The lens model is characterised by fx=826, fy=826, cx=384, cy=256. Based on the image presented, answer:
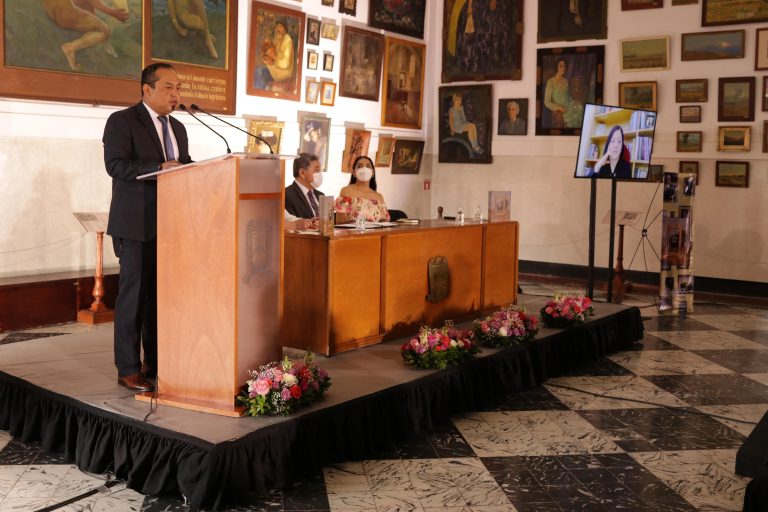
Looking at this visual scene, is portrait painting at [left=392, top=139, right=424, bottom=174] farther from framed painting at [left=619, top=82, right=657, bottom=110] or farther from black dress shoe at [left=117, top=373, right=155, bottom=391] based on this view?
black dress shoe at [left=117, top=373, right=155, bottom=391]

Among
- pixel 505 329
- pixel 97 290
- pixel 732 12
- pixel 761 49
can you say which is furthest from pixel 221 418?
pixel 732 12

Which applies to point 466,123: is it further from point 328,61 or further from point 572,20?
point 328,61

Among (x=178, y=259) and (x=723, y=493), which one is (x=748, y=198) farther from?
(x=178, y=259)

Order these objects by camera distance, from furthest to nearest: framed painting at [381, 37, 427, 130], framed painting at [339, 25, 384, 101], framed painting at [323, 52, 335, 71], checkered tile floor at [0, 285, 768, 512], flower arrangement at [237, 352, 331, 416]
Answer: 1. framed painting at [381, 37, 427, 130]
2. framed painting at [339, 25, 384, 101]
3. framed painting at [323, 52, 335, 71]
4. flower arrangement at [237, 352, 331, 416]
5. checkered tile floor at [0, 285, 768, 512]

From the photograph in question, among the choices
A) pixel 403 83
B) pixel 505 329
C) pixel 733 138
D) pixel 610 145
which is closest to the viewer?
pixel 505 329

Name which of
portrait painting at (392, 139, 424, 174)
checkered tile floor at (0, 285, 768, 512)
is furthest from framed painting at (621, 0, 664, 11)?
checkered tile floor at (0, 285, 768, 512)

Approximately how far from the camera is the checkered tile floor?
4258 millimetres

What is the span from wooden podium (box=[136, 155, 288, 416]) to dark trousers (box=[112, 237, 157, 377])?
0.24 meters

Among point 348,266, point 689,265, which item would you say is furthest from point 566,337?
point 689,265

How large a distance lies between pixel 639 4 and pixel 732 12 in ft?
4.31

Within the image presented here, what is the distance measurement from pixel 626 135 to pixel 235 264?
20.0ft

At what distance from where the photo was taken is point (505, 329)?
6.40m

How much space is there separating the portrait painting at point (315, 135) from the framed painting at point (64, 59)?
9.22ft

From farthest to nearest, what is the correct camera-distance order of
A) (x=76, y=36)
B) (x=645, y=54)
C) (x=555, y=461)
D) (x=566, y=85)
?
1. (x=566, y=85)
2. (x=645, y=54)
3. (x=76, y=36)
4. (x=555, y=461)
